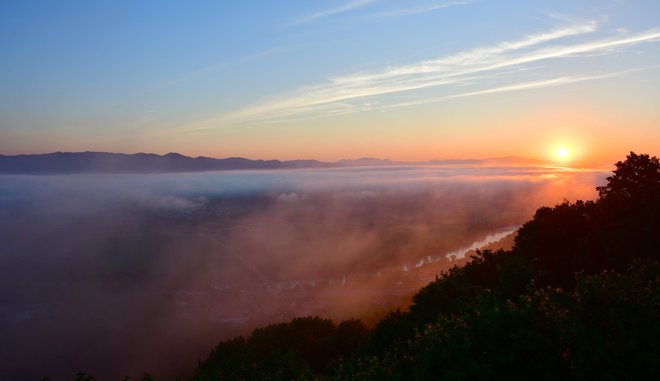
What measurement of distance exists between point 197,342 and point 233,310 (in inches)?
902

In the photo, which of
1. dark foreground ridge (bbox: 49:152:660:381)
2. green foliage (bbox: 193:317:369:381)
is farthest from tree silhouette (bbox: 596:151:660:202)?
green foliage (bbox: 193:317:369:381)

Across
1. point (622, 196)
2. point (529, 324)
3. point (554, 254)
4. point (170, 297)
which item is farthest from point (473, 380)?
point (170, 297)

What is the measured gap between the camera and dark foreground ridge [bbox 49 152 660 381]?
1215 cm

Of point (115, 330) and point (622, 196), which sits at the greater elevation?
point (622, 196)

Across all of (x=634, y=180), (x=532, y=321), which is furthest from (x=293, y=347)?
(x=634, y=180)

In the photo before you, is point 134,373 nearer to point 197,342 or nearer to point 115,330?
point 197,342

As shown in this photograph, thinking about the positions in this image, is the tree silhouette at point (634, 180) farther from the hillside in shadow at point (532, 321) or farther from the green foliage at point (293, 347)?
the green foliage at point (293, 347)

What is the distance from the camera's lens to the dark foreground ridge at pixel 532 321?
12.1m

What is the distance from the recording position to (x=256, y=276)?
166000 mm

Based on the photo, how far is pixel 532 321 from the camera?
12.9 m

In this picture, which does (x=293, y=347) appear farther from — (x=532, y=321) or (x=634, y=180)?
(x=634, y=180)

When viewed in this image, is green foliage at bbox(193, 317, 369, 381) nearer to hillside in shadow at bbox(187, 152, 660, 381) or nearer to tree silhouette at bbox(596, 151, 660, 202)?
hillside in shadow at bbox(187, 152, 660, 381)

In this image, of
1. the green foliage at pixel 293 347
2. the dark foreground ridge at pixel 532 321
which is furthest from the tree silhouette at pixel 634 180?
the green foliage at pixel 293 347

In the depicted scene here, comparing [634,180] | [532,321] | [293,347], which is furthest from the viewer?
[293,347]
